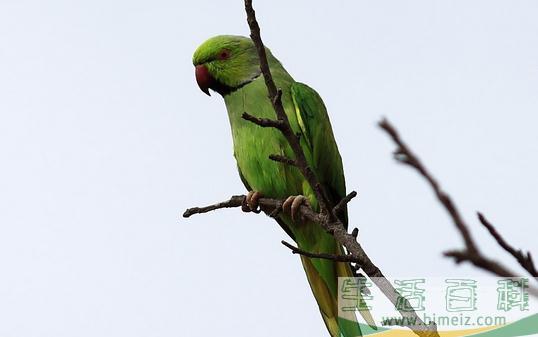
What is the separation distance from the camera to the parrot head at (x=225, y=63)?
17.1ft

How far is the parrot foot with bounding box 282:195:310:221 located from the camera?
398 centimetres

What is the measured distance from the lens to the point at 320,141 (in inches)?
183

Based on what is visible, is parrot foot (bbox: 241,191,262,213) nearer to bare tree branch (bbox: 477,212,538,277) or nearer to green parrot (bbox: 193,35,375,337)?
green parrot (bbox: 193,35,375,337)

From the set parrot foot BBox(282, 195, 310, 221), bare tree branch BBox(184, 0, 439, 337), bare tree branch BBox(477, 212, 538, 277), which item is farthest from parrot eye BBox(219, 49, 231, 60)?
bare tree branch BBox(477, 212, 538, 277)

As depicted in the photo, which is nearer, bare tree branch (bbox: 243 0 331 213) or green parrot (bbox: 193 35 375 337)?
bare tree branch (bbox: 243 0 331 213)

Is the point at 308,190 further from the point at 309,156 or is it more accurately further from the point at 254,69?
the point at 254,69

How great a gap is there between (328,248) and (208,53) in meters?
1.80

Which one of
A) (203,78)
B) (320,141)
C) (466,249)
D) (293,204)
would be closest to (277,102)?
(293,204)

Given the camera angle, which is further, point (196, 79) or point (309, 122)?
point (196, 79)

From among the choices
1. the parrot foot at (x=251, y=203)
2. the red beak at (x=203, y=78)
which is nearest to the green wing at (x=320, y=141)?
the parrot foot at (x=251, y=203)

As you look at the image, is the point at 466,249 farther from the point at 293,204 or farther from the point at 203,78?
the point at 203,78

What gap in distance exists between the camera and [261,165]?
464 centimetres

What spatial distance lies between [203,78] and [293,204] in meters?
1.77

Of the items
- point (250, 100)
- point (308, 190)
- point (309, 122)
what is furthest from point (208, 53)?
point (308, 190)
